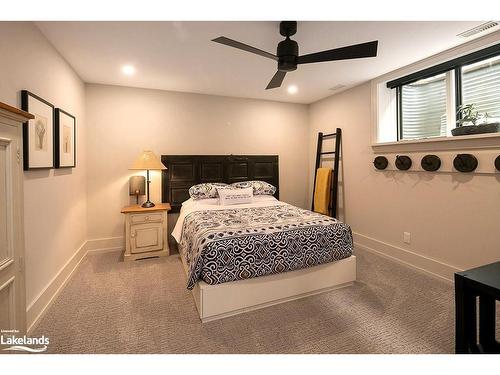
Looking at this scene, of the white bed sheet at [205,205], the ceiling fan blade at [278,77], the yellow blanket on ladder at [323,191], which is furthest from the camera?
the yellow blanket on ladder at [323,191]

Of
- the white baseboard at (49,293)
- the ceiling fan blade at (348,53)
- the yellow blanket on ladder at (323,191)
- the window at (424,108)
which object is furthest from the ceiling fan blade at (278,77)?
the white baseboard at (49,293)

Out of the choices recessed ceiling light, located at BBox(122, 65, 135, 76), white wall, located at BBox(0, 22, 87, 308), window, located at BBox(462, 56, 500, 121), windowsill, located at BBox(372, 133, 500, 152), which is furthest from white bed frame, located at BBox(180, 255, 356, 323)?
recessed ceiling light, located at BBox(122, 65, 135, 76)

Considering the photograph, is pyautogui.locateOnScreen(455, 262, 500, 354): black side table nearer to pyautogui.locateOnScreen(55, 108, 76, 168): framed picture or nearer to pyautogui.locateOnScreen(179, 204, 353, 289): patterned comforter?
pyautogui.locateOnScreen(179, 204, 353, 289): patterned comforter

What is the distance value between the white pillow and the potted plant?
2.41 metres

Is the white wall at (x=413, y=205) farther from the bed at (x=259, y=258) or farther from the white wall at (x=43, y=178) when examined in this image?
the white wall at (x=43, y=178)

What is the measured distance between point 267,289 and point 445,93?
2.87 metres

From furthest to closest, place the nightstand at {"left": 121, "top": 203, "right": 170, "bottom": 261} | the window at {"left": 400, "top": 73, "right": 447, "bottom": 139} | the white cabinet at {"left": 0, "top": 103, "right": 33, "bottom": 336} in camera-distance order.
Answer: the nightstand at {"left": 121, "top": 203, "right": 170, "bottom": 261}
the window at {"left": 400, "top": 73, "right": 447, "bottom": 139}
the white cabinet at {"left": 0, "top": 103, "right": 33, "bottom": 336}

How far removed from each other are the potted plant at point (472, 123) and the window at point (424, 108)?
278 mm

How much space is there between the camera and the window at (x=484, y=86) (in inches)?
92.1

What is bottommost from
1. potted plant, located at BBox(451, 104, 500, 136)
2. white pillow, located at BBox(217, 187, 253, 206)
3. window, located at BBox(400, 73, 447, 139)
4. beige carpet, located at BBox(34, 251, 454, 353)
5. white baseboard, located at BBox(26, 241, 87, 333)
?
beige carpet, located at BBox(34, 251, 454, 353)

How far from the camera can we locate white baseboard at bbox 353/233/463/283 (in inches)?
103

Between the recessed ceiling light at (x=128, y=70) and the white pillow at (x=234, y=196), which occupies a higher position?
the recessed ceiling light at (x=128, y=70)

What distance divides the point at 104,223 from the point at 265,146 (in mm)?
2822
